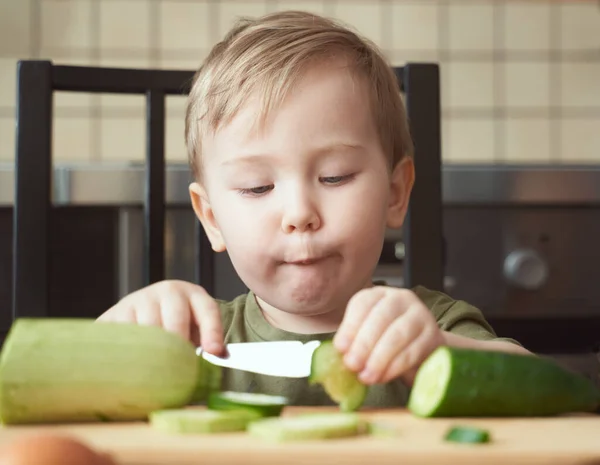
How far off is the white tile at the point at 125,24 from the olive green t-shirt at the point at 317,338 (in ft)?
4.72

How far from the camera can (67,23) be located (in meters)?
2.41

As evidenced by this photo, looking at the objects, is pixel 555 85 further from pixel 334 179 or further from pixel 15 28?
pixel 334 179

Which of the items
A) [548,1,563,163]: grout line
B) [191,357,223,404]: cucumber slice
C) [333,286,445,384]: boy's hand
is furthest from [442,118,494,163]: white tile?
[191,357,223,404]: cucumber slice

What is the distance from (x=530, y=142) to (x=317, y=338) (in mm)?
1513

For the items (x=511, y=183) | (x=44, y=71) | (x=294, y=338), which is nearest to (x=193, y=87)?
(x=44, y=71)

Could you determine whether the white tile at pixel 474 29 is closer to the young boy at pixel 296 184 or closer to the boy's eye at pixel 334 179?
the young boy at pixel 296 184

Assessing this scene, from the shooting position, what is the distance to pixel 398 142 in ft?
3.74

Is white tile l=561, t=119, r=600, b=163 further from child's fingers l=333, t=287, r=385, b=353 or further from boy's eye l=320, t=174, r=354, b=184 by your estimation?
child's fingers l=333, t=287, r=385, b=353

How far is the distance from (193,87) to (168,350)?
1.69ft

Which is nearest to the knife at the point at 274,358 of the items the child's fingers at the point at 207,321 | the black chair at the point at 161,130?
the child's fingers at the point at 207,321

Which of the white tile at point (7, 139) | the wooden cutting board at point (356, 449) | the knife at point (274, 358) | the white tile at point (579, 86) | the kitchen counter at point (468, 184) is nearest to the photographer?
the wooden cutting board at point (356, 449)

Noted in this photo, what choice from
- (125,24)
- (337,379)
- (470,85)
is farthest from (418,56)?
(337,379)

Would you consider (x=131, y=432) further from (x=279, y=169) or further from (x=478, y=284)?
(x=478, y=284)

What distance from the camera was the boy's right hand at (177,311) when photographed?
0.86 metres
